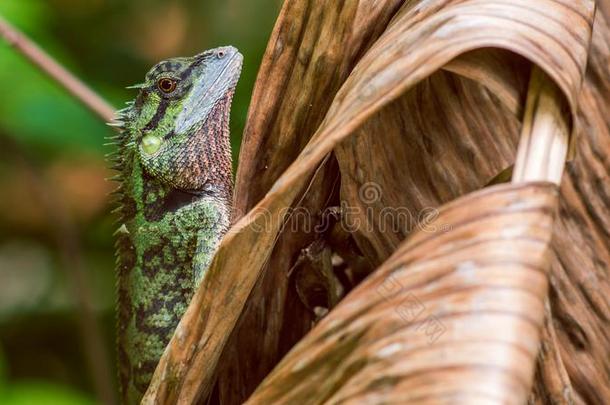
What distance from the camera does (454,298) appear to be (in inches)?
43.5

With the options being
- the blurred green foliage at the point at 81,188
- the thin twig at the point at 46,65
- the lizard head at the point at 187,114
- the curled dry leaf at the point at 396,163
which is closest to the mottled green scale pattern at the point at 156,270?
the lizard head at the point at 187,114

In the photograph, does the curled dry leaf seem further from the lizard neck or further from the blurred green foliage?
the blurred green foliage

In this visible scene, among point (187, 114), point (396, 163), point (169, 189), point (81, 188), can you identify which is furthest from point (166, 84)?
point (81, 188)

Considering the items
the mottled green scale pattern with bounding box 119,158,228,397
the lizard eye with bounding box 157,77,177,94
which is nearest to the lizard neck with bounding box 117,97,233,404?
the mottled green scale pattern with bounding box 119,158,228,397

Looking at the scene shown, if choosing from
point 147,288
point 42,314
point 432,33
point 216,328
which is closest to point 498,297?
point 432,33

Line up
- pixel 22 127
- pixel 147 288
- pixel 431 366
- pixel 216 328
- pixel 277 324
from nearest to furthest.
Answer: pixel 431 366
pixel 216 328
pixel 277 324
pixel 147 288
pixel 22 127

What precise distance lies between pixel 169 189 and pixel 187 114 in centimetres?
30

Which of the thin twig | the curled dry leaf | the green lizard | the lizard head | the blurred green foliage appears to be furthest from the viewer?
the blurred green foliage

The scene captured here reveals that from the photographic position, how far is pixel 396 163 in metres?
1.72

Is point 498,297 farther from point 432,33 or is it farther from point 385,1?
point 385,1

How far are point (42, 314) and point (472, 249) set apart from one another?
13.5ft

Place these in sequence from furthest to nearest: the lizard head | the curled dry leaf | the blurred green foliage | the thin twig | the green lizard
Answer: the blurred green foliage → the lizard head → the green lizard → the thin twig → the curled dry leaf

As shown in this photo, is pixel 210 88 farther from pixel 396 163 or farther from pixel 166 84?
pixel 396 163

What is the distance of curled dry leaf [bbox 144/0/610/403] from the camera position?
1.15 m
